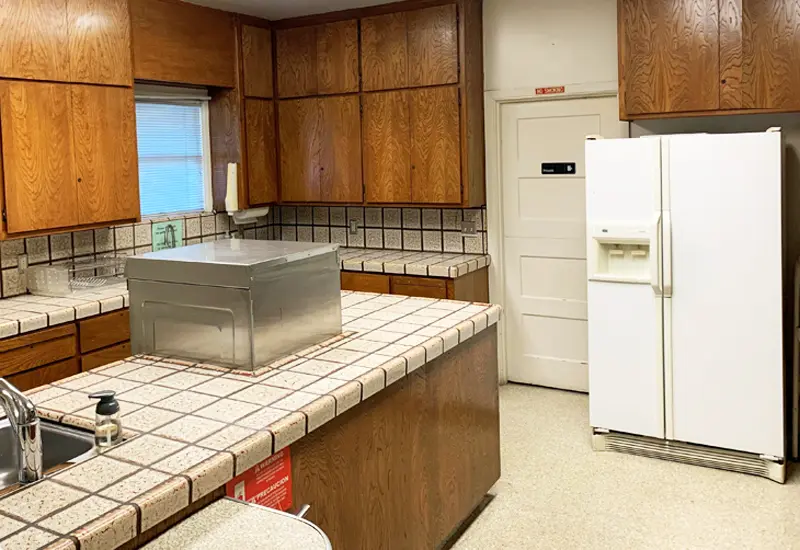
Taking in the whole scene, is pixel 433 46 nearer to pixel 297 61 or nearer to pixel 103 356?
pixel 297 61

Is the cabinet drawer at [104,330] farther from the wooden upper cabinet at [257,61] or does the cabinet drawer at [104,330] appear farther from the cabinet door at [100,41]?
the wooden upper cabinet at [257,61]

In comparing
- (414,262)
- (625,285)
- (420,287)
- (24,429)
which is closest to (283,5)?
(414,262)

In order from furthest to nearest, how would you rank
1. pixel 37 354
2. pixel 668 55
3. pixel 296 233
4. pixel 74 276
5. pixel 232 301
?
pixel 296 233, pixel 74 276, pixel 668 55, pixel 37 354, pixel 232 301

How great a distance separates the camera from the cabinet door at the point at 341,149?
511 centimetres

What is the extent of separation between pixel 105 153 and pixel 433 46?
6.75 feet

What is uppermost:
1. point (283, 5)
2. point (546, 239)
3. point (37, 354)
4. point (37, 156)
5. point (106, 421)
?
point (283, 5)

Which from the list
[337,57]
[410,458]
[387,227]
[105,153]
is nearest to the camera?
[410,458]

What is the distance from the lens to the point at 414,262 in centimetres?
478

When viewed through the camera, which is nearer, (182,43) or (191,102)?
(182,43)

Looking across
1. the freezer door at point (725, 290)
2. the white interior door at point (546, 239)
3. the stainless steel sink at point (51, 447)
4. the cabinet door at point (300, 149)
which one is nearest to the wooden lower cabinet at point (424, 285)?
the white interior door at point (546, 239)

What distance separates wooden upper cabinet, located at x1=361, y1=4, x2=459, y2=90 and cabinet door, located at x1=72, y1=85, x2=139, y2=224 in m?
1.58

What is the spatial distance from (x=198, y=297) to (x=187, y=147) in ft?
10.1

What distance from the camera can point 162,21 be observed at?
4.45 m

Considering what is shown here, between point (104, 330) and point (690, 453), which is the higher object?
point (104, 330)
